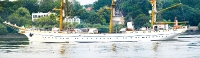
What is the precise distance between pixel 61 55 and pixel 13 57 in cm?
520

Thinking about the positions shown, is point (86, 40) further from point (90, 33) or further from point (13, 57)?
point (13, 57)

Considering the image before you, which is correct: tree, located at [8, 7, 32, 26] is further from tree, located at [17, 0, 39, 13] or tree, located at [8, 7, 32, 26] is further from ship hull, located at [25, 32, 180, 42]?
ship hull, located at [25, 32, 180, 42]

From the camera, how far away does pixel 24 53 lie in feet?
240

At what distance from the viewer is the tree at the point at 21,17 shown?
145m

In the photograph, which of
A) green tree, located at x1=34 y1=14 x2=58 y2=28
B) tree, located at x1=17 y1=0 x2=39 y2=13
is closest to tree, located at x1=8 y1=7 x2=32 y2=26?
green tree, located at x1=34 y1=14 x2=58 y2=28

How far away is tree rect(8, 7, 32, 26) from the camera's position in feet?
477

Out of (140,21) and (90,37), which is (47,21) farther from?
(90,37)

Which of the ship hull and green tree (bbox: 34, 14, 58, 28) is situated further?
green tree (bbox: 34, 14, 58, 28)

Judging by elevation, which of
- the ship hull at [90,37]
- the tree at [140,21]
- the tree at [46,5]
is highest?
the tree at [46,5]

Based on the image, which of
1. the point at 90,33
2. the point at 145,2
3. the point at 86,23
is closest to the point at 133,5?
the point at 145,2

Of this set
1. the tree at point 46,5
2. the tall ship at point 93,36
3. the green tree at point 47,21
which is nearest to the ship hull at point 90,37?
→ the tall ship at point 93,36

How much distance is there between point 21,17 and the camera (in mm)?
147750

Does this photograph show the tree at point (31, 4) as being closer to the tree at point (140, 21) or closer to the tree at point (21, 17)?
the tree at point (21, 17)

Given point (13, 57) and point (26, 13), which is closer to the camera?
point (13, 57)
